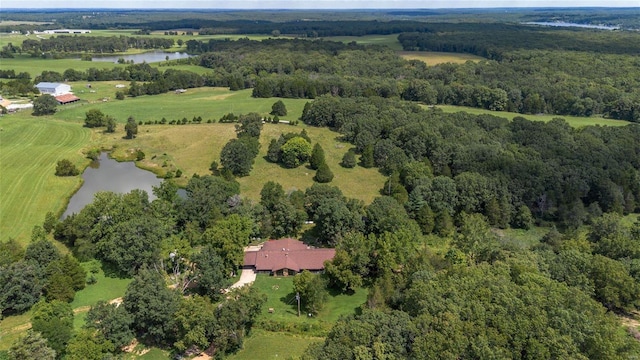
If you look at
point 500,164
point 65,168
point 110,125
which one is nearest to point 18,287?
point 65,168

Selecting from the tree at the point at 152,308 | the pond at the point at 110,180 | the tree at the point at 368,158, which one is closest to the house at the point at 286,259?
the tree at the point at 152,308

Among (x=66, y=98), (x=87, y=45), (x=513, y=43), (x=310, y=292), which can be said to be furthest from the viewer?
(x=87, y=45)

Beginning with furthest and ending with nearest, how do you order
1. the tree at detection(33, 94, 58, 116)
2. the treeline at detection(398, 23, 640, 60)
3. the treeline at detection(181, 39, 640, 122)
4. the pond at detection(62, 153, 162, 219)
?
the treeline at detection(398, 23, 640, 60) < the treeline at detection(181, 39, 640, 122) < the tree at detection(33, 94, 58, 116) < the pond at detection(62, 153, 162, 219)

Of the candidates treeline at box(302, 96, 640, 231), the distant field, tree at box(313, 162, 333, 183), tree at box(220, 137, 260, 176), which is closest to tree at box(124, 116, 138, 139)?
tree at box(220, 137, 260, 176)

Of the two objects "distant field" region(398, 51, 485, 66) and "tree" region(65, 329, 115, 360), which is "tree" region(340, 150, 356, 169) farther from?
"distant field" region(398, 51, 485, 66)

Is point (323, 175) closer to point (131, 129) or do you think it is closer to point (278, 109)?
point (278, 109)

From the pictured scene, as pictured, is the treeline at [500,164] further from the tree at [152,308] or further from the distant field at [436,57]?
the distant field at [436,57]
